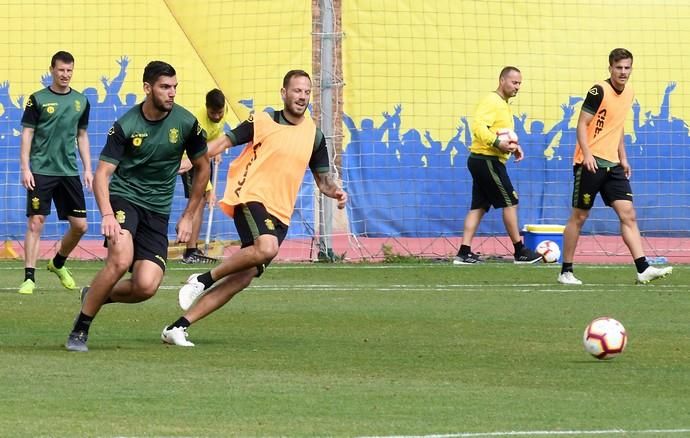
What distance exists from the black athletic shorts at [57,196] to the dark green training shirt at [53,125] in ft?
0.26

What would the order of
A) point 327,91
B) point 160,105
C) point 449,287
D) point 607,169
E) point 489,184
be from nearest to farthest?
point 160,105, point 449,287, point 607,169, point 489,184, point 327,91

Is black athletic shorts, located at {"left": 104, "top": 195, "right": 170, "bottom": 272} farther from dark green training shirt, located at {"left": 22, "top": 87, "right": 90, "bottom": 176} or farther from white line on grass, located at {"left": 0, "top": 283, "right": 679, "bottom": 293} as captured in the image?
white line on grass, located at {"left": 0, "top": 283, "right": 679, "bottom": 293}

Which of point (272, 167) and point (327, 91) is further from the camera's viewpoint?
point (327, 91)

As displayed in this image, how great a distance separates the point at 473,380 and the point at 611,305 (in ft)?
17.1

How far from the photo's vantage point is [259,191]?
1125cm

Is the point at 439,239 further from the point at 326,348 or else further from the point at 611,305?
the point at 326,348

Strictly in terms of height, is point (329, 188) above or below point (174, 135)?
below

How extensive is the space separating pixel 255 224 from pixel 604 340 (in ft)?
8.48

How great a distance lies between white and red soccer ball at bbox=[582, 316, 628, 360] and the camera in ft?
32.7

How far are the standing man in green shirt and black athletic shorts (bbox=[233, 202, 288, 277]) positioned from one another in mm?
436

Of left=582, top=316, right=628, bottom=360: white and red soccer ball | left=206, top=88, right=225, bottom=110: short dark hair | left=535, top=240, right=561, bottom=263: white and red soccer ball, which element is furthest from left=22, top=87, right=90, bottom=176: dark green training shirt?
left=582, top=316, right=628, bottom=360: white and red soccer ball

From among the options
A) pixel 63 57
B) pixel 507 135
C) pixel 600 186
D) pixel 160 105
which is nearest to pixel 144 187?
pixel 160 105

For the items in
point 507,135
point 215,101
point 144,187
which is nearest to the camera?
point 144,187

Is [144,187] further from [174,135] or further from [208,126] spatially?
[208,126]
